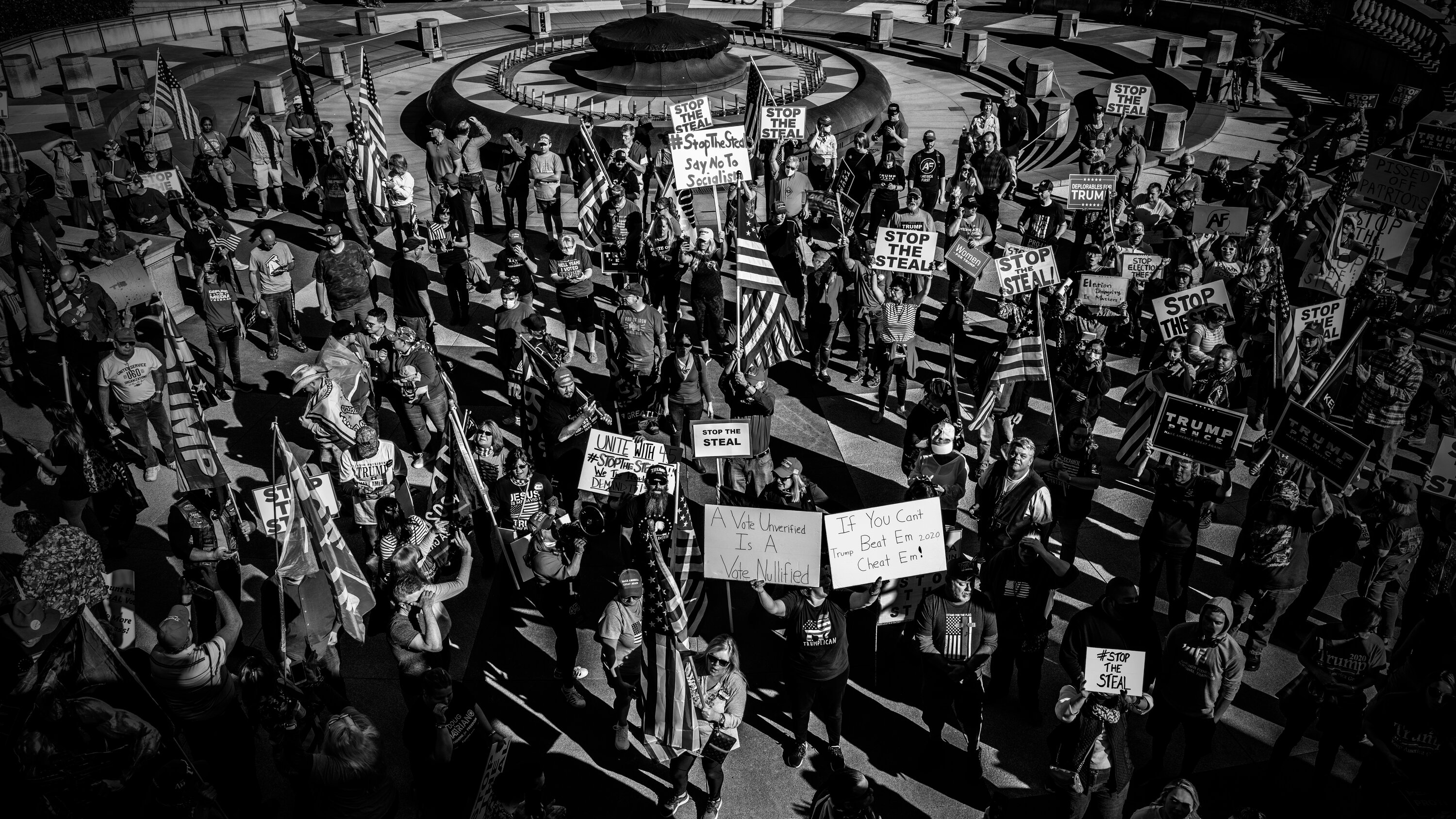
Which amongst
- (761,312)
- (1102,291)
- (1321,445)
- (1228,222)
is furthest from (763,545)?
(1228,222)

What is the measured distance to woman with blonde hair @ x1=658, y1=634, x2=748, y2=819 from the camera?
7.21 meters

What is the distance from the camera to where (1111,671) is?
7277mm

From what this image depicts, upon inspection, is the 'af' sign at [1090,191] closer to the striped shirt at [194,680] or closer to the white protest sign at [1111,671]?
the white protest sign at [1111,671]

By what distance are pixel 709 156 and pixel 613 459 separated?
282 inches

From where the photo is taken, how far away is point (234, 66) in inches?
1168

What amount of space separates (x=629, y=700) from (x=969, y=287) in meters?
8.12

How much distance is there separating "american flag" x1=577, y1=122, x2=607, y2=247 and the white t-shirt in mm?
6596

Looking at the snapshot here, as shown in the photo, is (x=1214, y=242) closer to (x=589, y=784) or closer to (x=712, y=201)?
(x=712, y=201)

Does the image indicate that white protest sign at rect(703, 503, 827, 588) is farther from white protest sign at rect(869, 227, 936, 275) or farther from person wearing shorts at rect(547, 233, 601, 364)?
person wearing shorts at rect(547, 233, 601, 364)

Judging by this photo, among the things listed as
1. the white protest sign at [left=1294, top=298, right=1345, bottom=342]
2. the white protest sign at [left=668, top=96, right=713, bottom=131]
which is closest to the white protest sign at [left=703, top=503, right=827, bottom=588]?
the white protest sign at [left=1294, top=298, right=1345, bottom=342]

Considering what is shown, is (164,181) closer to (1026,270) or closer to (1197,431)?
(1026,270)

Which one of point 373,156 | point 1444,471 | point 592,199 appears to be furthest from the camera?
point 373,156

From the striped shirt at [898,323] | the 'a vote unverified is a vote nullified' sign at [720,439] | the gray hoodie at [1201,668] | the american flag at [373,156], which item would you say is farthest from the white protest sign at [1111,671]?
the american flag at [373,156]

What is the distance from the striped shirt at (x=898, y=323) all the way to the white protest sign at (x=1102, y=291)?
2.38 meters
